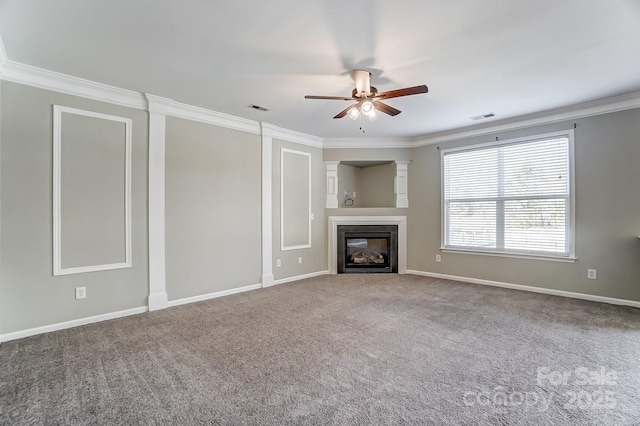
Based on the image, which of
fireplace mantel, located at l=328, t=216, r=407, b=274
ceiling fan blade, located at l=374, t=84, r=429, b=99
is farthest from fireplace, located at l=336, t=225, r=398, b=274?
ceiling fan blade, located at l=374, t=84, r=429, b=99

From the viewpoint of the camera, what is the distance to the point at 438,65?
2.88 metres

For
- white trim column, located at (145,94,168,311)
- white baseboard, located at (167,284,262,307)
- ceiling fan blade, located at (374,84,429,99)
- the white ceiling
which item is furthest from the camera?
white baseboard, located at (167,284,262,307)

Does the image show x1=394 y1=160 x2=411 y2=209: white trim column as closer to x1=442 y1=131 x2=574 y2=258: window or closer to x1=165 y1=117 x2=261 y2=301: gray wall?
x1=442 y1=131 x2=574 y2=258: window

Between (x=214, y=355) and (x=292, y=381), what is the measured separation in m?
0.79

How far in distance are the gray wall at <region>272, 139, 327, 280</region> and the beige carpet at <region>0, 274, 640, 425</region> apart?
1485 millimetres

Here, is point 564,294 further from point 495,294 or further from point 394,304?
point 394,304

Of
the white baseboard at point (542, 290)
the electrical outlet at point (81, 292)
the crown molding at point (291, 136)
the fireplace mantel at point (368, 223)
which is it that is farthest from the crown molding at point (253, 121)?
the white baseboard at point (542, 290)

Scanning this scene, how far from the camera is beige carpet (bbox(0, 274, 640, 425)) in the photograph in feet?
5.82

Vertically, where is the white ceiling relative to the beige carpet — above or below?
above

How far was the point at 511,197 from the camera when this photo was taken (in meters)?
4.62

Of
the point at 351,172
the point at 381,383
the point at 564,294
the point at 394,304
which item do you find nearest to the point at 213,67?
the point at 381,383

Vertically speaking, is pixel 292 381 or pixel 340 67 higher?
pixel 340 67

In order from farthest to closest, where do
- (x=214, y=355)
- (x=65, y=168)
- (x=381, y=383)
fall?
(x=65, y=168), (x=214, y=355), (x=381, y=383)

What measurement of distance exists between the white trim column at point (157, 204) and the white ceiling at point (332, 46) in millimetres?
286
